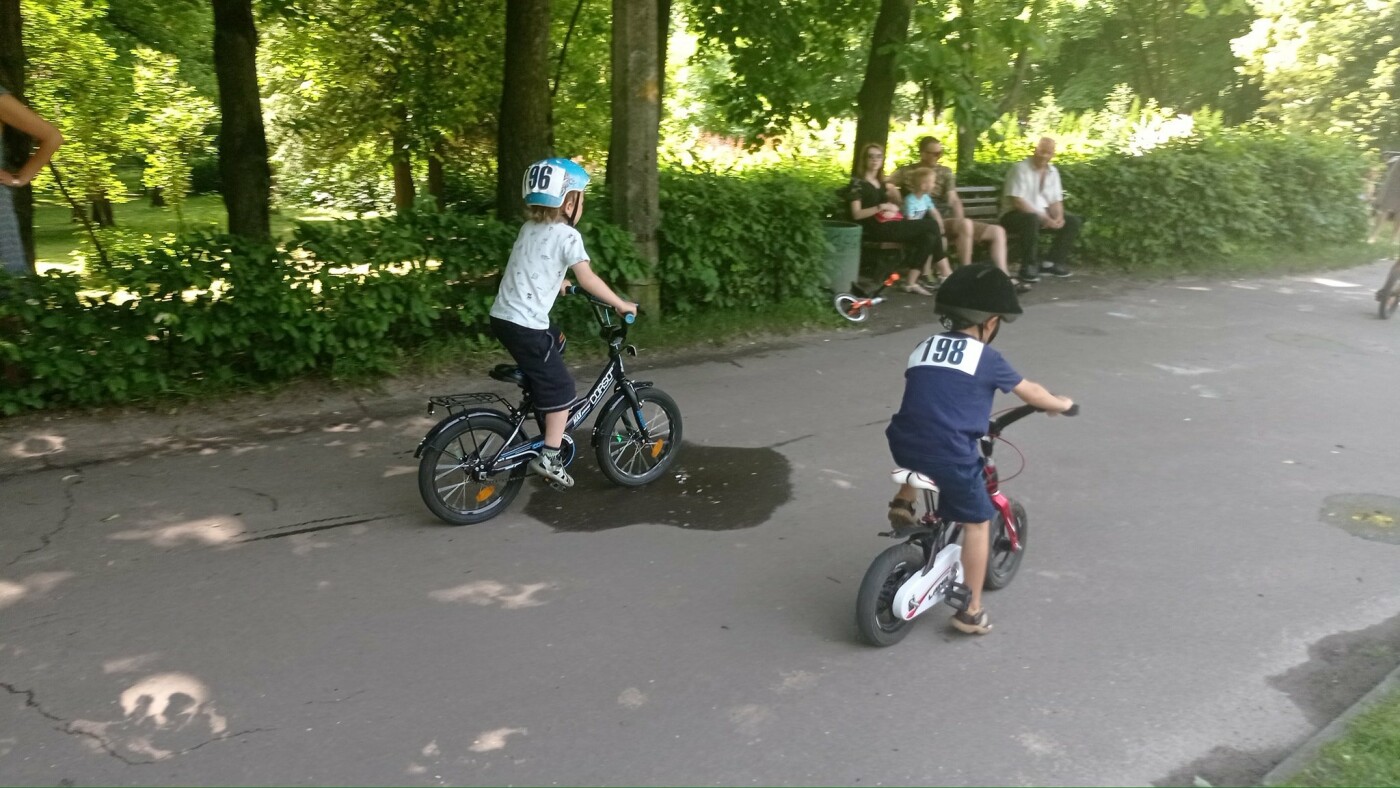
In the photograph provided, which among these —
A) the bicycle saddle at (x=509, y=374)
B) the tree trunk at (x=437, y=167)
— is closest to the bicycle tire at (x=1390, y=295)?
the bicycle saddle at (x=509, y=374)

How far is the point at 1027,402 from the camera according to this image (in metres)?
4.48

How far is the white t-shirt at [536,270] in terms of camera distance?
18.5ft

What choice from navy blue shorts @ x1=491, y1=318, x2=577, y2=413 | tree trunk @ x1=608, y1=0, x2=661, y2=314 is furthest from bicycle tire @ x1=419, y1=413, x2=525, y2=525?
tree trunk @ x1=608, y1=0, x2=661, y2=314

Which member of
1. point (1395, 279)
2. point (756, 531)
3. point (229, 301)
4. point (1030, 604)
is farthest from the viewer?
point (1395, 279)

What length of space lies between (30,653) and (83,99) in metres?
14.5

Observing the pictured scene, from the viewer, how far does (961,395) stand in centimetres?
435

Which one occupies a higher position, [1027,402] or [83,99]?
[83,99]

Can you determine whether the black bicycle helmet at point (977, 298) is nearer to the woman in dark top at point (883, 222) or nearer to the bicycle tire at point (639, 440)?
the bicycle tire at point (639, 440)

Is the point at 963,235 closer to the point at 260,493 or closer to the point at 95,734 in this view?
the point at 260,493

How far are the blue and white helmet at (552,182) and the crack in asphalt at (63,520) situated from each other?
297cm

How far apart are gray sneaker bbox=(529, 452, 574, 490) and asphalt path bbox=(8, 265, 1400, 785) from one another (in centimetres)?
Answer: 20

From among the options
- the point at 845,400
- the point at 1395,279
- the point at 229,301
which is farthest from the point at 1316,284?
the point at 229,301

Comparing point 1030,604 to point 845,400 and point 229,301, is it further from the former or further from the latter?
point 229,301

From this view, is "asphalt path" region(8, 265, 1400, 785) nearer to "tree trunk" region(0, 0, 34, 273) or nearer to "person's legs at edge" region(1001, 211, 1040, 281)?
"tree trunk" region(0, 0, 34, 273)
